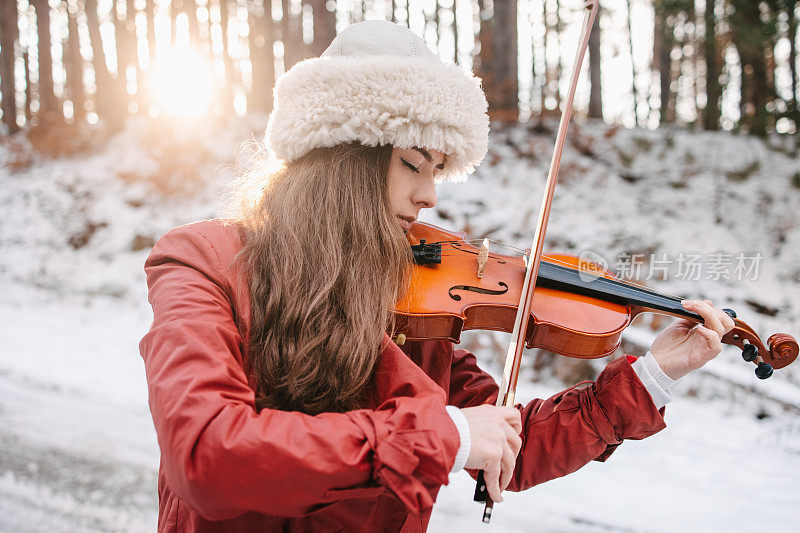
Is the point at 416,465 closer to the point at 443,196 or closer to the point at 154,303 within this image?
the point at 154,303

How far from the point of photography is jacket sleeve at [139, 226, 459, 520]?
39.0 inches

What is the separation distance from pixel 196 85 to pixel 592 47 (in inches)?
330

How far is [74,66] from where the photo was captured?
38.4 ft

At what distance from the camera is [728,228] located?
7.00m

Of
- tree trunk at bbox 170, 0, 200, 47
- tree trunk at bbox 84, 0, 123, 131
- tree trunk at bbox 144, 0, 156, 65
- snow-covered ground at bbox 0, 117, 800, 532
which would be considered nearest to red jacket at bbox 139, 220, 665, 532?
snow-covered ground at bbox 0, 117, 800, 532

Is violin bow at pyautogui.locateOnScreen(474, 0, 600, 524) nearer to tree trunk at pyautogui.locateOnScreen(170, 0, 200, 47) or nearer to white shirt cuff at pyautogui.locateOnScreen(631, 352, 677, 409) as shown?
white shirt cuff at pyautogui.locateOnScreen(631, 352, 677, 409)

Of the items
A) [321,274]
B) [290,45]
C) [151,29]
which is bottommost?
[321,274]

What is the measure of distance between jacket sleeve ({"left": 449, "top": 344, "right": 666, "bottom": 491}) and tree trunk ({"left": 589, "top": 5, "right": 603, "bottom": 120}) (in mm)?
8318

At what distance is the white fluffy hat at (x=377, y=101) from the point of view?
1.58 metres

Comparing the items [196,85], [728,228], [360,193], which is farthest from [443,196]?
[196,85]

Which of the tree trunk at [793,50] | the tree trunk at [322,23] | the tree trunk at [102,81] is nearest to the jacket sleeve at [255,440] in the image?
the tree trunk at [322,23]

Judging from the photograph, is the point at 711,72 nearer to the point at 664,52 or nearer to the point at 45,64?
the point at 664,52

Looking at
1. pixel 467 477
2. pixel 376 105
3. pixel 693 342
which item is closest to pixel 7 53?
pixel 467 477

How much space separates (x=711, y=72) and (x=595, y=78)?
1.87 metres
